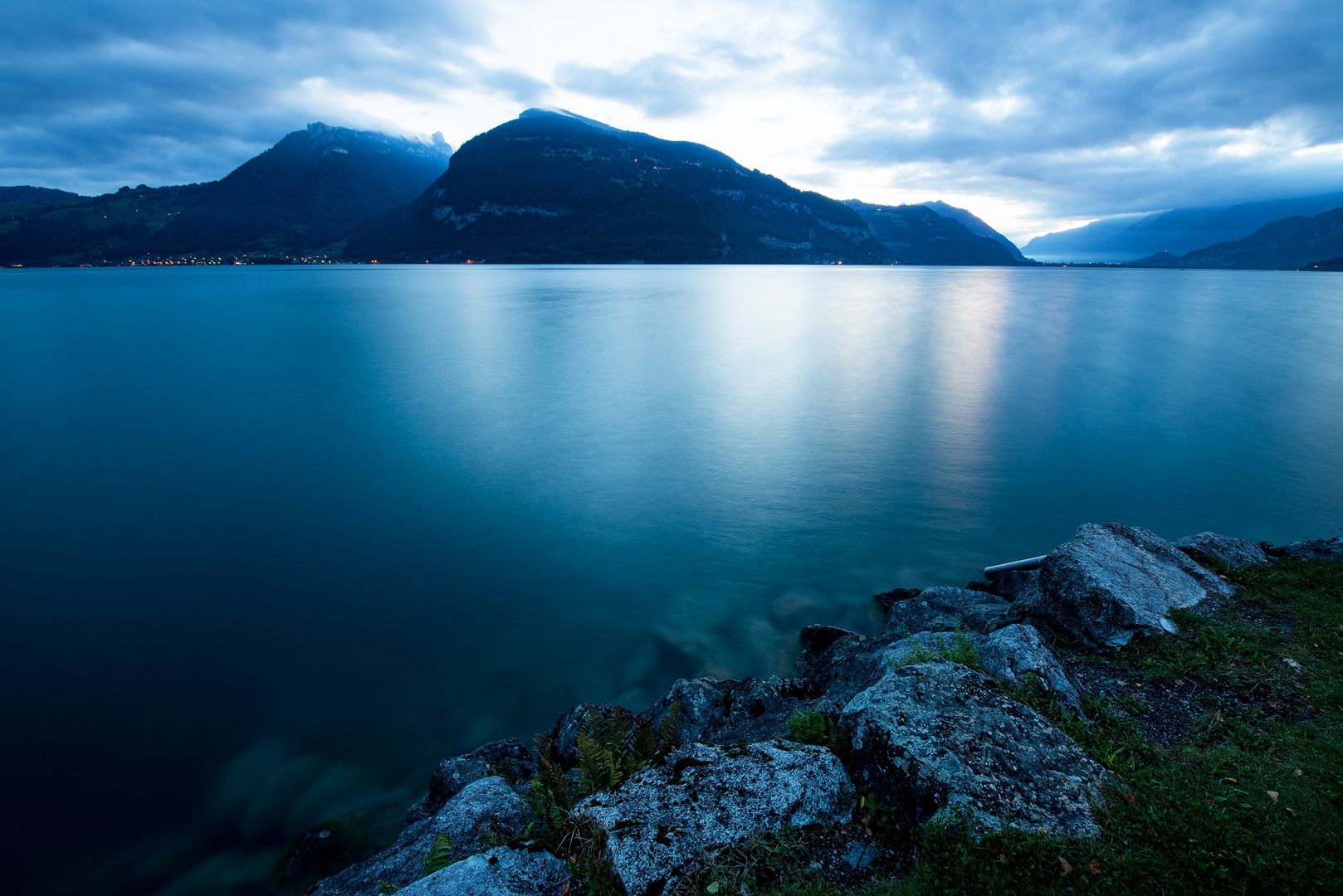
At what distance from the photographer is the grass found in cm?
397

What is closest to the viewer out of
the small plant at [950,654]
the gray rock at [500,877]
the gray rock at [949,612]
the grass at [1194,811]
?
the grass at [1194,811]

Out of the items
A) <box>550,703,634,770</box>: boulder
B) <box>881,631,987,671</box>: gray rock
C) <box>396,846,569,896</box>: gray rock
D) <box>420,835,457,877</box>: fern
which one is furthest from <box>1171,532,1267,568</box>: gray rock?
<box>420,835,457,877</box>: fern

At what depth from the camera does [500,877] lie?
4.41 metres

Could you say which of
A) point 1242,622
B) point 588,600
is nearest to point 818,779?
point 1242,622

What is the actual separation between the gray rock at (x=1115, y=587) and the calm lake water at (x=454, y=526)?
15.2 ft

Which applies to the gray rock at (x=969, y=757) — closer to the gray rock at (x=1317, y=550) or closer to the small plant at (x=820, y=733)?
the small plant at (x=820, y=733)

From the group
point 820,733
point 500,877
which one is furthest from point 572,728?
point 820,733

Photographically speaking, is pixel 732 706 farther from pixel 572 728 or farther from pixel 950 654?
pixel 950 654

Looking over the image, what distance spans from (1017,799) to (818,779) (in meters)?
1.53

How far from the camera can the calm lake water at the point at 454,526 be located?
9.02m

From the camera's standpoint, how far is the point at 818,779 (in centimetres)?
490

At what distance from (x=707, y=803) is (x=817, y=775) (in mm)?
1007

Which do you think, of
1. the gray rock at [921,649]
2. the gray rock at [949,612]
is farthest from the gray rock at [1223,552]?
the gray rock at [921,649]

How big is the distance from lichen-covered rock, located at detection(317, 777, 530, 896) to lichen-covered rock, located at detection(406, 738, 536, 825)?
0.97 meters
